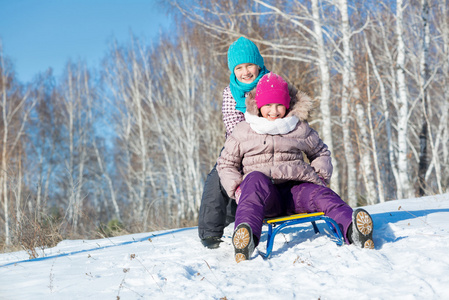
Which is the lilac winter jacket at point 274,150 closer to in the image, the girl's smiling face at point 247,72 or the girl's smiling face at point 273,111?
the girl's smiling face at point 273,111

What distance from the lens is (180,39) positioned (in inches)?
616

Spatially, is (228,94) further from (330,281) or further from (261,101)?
(330,281)

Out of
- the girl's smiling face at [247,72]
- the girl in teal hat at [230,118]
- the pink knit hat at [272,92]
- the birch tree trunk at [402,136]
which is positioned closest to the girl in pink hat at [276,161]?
the pink knit hat at [272,92]

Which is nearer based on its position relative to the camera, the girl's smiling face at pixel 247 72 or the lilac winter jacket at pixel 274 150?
the lilac winter jacket at pixel 274 150

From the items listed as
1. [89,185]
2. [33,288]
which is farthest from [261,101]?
[89,185]

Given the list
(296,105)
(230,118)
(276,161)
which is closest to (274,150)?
(276,161)

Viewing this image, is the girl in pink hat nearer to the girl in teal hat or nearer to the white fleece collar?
the white fleece collar

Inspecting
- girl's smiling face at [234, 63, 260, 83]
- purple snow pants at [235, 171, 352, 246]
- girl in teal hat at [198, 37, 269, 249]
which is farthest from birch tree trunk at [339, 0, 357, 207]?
purple snow pants at [235, 171, 352, 246]

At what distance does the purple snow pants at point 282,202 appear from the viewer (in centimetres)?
237

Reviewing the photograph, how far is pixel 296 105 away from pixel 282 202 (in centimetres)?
71

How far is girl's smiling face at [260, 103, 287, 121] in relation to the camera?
283 cm

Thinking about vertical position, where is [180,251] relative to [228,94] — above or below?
below

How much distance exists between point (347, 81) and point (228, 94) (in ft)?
18.2

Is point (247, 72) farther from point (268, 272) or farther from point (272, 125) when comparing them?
point (268, 272)
